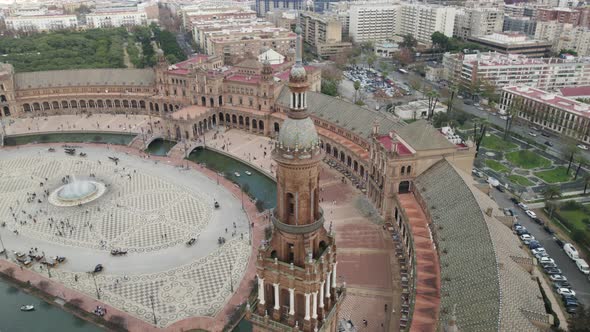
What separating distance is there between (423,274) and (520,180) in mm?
54248

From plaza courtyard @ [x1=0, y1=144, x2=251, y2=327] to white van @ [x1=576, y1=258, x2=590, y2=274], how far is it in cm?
5261

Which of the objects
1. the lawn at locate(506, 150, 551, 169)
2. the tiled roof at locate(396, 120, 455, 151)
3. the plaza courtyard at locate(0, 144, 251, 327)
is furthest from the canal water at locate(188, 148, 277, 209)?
the lawn at locate(506, 150, 551, 169)

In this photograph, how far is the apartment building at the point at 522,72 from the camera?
159 meters

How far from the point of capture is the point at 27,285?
221 ft

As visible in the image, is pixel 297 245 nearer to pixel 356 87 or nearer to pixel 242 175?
pixel 242 175

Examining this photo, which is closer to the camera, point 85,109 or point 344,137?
point 344,137

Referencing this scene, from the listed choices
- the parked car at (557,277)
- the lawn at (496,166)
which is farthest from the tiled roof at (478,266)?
the lawn at (496,166)

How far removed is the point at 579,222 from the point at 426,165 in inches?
1238

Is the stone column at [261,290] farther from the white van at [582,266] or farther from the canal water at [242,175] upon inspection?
the white van at [582,266]

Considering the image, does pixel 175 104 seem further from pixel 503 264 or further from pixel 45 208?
pixel 503 264

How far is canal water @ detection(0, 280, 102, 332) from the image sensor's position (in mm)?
61000

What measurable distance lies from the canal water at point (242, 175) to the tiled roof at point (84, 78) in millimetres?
43983

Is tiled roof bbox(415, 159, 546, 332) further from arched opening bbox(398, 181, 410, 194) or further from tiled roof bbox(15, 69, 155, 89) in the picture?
tiled roof bbox(15, 69, 155, 89)

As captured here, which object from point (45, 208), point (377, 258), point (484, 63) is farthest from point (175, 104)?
point (484, 63)
